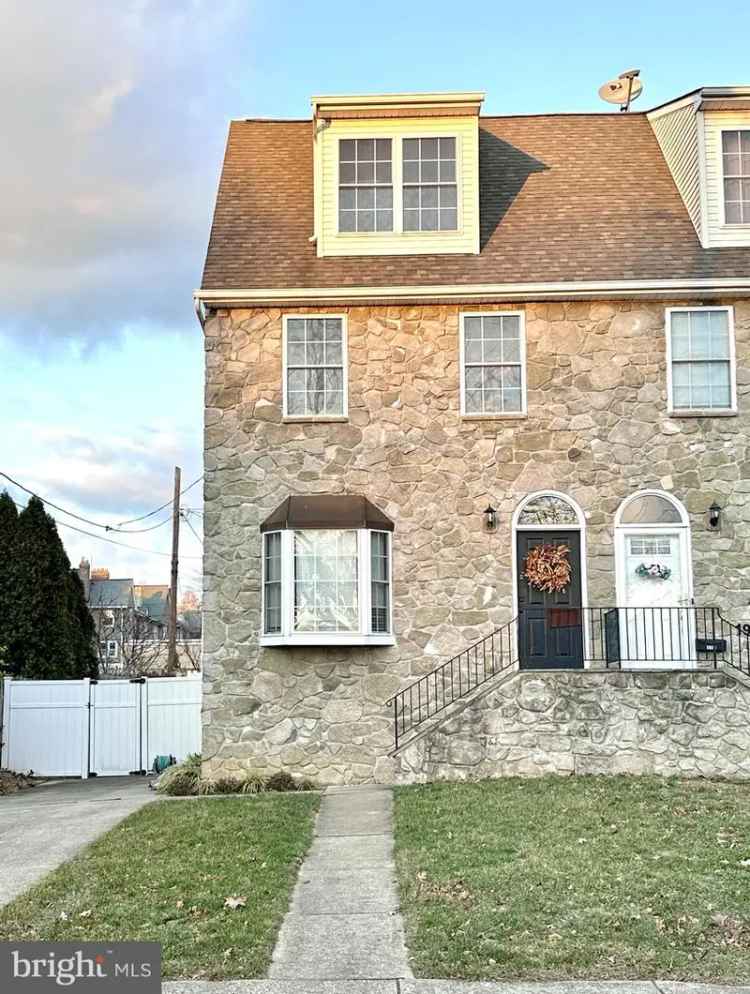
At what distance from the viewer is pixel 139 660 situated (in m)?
32.4

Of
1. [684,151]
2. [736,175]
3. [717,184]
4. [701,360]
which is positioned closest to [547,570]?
[701,360]

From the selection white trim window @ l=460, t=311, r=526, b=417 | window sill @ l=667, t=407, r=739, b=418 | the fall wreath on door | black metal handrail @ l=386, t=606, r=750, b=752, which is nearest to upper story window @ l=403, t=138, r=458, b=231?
white trim window @ l=460, t=311, r=526, b=417

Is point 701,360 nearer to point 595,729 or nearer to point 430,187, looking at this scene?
point 430,187

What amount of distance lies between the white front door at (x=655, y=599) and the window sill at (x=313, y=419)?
159 inches

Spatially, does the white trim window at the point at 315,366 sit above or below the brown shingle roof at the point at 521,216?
below

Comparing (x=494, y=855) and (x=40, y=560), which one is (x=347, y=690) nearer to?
(x=494, y=855)

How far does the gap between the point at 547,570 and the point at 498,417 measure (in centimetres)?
214

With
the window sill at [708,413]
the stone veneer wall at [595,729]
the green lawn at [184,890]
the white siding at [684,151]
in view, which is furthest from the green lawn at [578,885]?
the white siding at [684,151]

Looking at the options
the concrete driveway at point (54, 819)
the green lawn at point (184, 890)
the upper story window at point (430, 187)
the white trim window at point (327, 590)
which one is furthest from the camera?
the upper story window at point (430, 187)

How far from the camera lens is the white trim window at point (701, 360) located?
1438 cm

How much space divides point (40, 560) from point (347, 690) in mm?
6975

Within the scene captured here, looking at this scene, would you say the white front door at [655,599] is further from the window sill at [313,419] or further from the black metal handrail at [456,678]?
the window sill at [313,419]

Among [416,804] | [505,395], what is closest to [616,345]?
[505,395]

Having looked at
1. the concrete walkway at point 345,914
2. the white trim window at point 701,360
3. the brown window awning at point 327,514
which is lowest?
the concrete walkway at point 345,914
